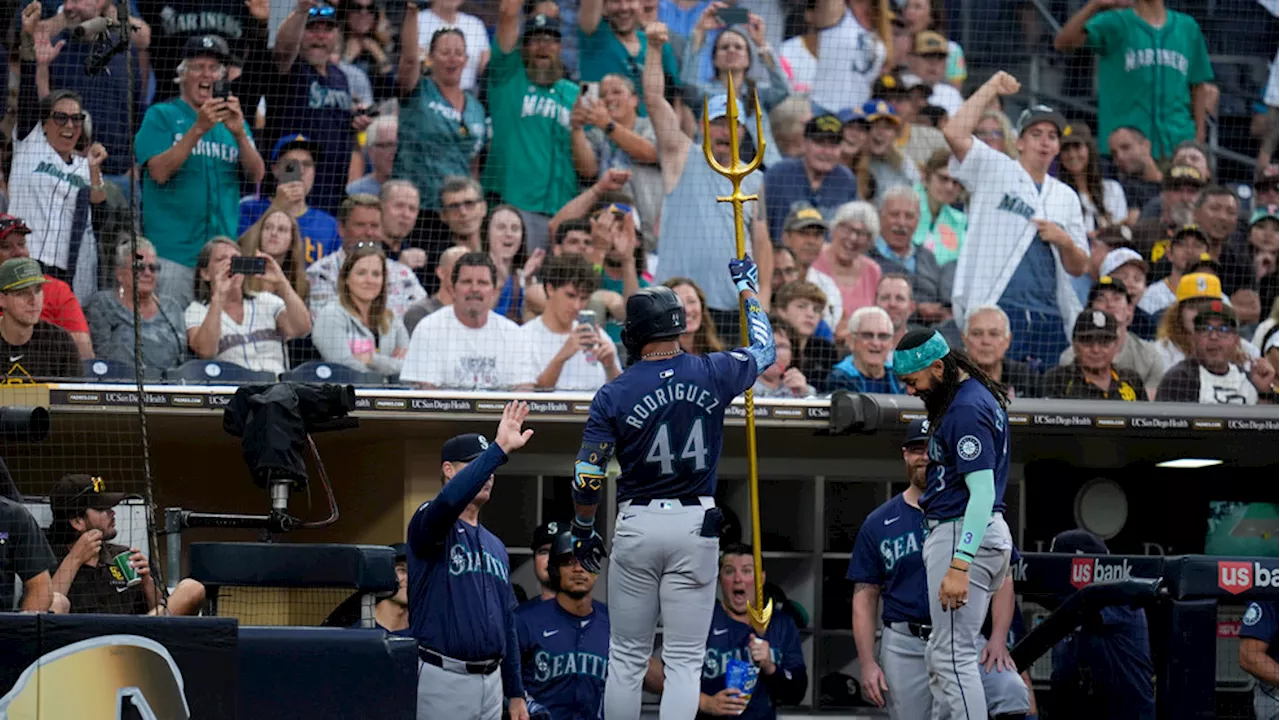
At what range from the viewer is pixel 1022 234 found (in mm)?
10898

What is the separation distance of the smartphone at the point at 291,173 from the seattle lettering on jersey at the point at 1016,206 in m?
4.41

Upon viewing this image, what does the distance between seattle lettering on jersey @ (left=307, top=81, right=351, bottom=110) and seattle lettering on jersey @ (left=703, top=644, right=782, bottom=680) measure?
450 cm

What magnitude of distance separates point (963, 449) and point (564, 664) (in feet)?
8.16

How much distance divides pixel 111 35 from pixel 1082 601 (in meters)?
4.82

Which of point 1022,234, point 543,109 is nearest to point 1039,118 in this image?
point 1022,234

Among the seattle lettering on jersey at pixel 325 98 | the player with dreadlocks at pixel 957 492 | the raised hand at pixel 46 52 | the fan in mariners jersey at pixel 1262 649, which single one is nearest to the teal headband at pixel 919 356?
the player with dreadlocks at pixel 957 492

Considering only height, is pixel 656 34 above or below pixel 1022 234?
above

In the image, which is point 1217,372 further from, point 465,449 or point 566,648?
point 465,449

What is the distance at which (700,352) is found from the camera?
10016mm

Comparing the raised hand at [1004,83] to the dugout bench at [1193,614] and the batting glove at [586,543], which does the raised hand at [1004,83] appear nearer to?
the dugout bench at [1193,614]

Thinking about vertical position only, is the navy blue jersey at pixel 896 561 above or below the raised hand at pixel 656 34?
below

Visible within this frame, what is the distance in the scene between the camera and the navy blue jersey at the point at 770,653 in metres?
7.95

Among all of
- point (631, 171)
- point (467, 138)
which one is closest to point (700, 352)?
point (631, 171)

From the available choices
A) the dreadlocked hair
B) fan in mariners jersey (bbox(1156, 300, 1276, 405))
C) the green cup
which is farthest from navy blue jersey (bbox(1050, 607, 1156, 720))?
the green cup
